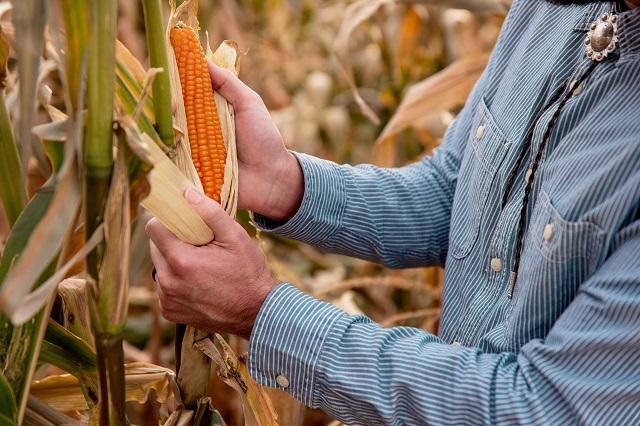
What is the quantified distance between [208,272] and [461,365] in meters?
0.27

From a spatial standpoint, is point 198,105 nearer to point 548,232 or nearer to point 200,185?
point 200,185

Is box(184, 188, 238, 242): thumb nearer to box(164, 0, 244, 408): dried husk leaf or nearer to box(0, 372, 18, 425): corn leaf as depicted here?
box(164, 0, 244, 408): dried husk leaf

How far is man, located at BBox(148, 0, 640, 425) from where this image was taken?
2.84 feet

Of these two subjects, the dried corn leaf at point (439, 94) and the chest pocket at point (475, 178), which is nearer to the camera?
the chest pocket at point (475, 178)

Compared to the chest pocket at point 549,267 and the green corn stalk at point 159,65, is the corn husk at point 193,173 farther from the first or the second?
the chest pocket at point 549,267

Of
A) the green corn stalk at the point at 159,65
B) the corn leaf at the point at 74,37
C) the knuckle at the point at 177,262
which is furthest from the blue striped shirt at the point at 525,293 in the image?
the corn leaf at the point at 74,37

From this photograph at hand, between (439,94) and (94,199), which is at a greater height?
(94,199)

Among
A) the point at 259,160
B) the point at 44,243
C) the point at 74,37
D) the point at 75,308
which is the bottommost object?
the point at 75,308

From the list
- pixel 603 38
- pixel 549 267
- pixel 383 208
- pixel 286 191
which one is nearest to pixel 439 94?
pixel 383 208

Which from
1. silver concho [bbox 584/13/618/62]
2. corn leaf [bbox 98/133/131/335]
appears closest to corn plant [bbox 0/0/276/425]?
corn leaf [bbox 98/133/131/335]

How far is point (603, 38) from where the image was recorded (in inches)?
39.3

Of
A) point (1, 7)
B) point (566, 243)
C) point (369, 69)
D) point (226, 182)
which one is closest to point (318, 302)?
point (226, 182)

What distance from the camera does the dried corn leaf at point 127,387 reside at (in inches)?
41.8

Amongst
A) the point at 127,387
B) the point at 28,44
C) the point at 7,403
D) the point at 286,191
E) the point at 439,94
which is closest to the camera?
the point at 28,44
